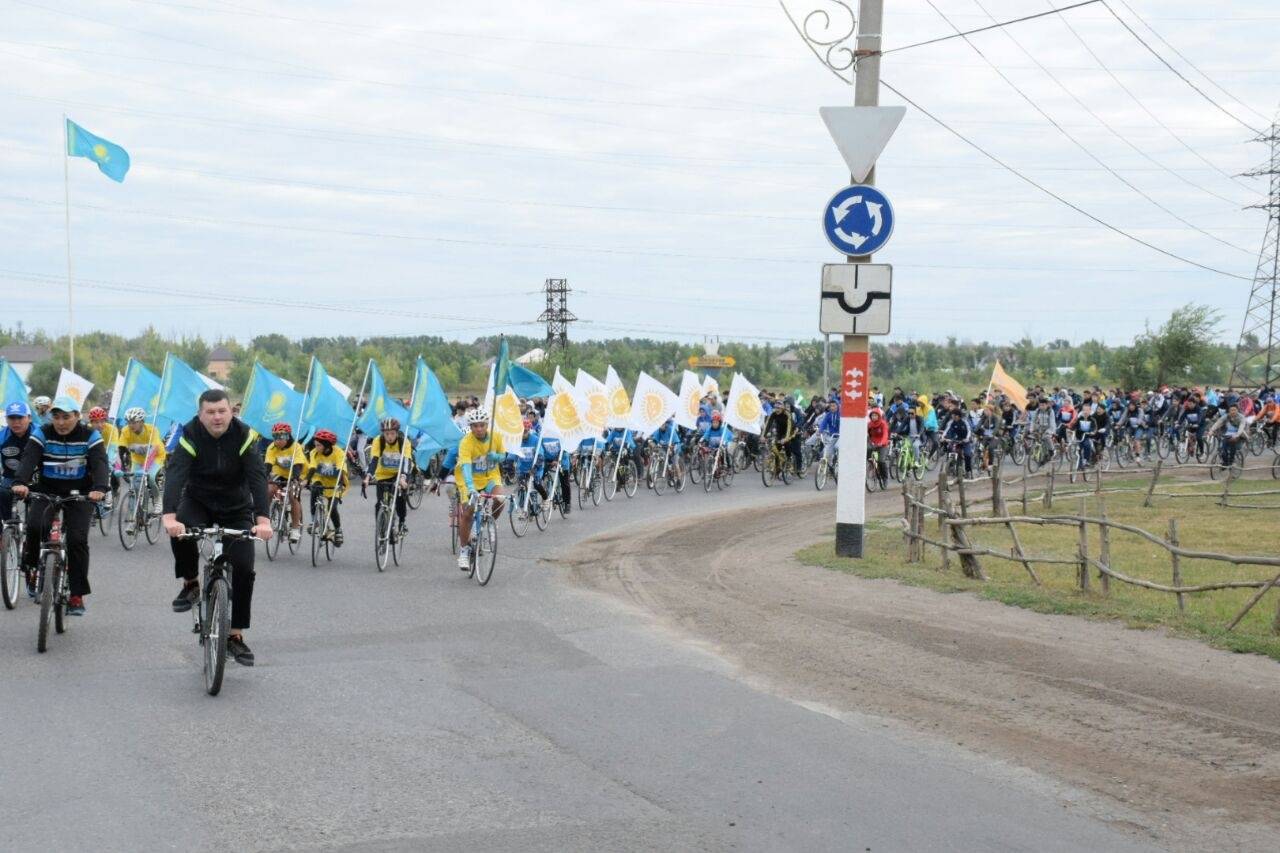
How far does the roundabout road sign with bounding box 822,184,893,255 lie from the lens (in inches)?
573

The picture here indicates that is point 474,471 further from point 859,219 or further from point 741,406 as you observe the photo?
point 741,406

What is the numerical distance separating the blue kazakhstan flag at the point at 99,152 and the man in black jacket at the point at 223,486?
25869 millimetres

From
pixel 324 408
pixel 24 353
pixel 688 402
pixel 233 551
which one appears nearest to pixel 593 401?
pixel 688 402

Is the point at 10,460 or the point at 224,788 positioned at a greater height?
the point at 10,460

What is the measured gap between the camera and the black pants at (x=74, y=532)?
1064 centimetres

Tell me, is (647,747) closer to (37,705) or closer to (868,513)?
(37,705)

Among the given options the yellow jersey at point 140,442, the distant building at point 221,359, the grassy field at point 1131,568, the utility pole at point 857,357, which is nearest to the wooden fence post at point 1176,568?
the grassy field at point 1131,568

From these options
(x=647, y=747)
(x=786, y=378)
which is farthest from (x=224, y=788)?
(x=786, y=378)

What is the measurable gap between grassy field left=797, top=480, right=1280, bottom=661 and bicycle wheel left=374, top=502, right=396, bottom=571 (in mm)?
5145

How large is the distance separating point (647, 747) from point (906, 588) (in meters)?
6.80

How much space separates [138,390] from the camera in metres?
21.2

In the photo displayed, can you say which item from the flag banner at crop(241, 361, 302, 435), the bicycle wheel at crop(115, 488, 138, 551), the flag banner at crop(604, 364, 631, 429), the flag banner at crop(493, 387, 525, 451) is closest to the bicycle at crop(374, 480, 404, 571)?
the flag banner at crop(493, 387, 525, 451)

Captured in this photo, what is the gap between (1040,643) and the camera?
411 inches

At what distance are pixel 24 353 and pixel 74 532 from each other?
80.0 meters
